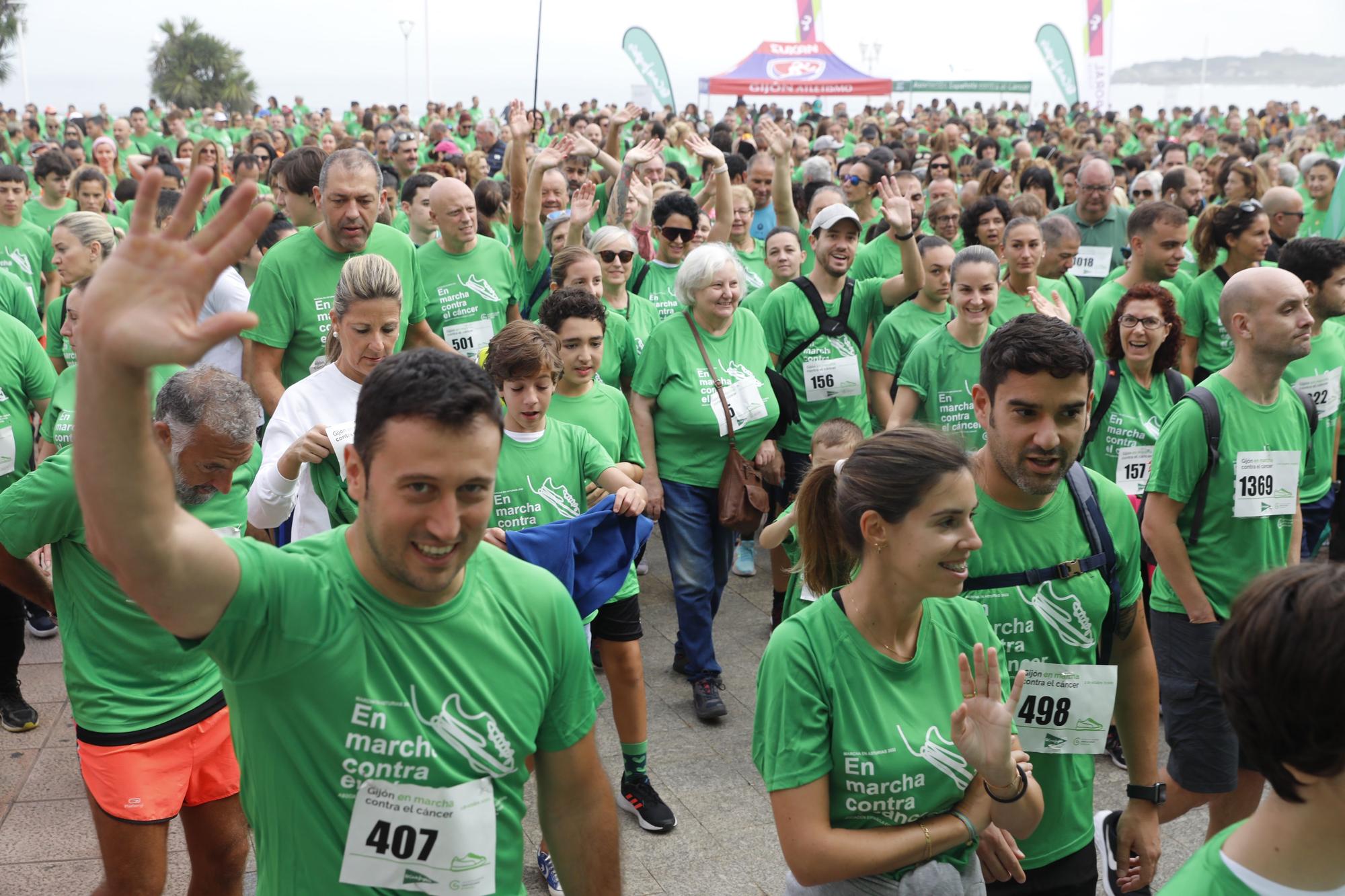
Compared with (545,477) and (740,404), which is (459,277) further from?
(545,477)

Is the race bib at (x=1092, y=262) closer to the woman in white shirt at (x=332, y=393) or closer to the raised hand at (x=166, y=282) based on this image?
the woman in white shirt at (x=332, y=393)

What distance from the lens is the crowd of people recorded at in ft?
5.68

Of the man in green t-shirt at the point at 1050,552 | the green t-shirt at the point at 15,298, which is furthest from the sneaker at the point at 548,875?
the green t-shirt at the point at 15,298

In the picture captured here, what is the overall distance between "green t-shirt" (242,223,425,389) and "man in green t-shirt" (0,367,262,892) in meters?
1.72

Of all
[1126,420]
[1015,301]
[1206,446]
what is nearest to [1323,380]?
[1126,420]

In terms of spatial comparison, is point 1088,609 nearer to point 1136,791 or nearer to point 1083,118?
point 1136,791

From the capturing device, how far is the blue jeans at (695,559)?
5605mm

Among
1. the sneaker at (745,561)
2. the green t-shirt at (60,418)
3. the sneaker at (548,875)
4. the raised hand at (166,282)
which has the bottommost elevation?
the sneaker at (548,875)

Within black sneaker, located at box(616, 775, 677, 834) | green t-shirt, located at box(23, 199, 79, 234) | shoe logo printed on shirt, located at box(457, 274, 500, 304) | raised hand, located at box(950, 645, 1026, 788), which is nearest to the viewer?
raised hand, located at box(950, 645, 1026, 788)

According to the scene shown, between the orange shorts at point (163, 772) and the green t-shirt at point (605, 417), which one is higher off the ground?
the green t-shirt at point (605, 417)

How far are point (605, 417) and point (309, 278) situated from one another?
143 cm

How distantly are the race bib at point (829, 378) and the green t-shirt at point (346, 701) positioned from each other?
4.40m

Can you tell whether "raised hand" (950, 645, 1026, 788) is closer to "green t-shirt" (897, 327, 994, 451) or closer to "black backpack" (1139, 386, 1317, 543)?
"black backpack" (1139, 386, 1317, 543)

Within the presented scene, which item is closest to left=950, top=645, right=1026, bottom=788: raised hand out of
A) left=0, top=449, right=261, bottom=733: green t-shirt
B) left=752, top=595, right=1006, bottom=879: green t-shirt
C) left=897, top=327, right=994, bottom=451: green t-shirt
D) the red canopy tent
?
left=752, top=595, right=1006, bottom=879: green t-shirt
